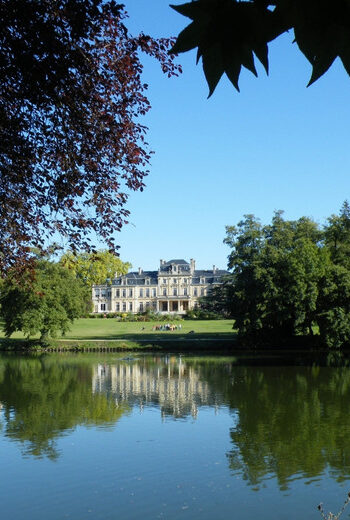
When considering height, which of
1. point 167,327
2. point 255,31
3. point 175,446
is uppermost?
point 255,31

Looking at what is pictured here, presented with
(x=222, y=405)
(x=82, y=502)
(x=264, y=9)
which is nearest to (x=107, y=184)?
(x=264, y=9)

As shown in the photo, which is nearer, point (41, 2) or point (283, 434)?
point (41, 2)

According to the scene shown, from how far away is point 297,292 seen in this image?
39.0 metres

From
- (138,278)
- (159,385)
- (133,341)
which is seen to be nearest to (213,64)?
(159,385)

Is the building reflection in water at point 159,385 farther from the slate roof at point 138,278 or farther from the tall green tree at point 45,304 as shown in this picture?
the slate roof at point 138,278

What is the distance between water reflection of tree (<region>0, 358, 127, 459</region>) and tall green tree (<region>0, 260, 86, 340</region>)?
10441 mm

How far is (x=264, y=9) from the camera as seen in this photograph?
121 cm

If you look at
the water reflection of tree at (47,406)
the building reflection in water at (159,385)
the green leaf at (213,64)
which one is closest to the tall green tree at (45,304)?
the water reflection of tree at (47,406)

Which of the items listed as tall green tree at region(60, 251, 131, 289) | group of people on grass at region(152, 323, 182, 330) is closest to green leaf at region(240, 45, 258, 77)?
group of people on grass at region(152, 323, 182, 330)

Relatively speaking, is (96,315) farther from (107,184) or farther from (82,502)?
(107,184)

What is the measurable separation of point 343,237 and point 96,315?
51.3 metres

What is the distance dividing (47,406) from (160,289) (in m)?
85.9

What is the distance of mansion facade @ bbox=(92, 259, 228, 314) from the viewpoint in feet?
350

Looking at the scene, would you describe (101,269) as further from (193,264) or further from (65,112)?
(65,112)
